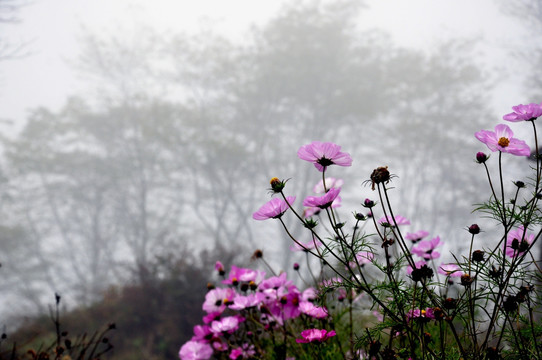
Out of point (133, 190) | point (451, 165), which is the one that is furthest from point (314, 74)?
point (133, 190)

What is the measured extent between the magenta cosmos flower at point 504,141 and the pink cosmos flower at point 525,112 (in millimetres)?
31

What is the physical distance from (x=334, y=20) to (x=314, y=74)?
2329 millimetres

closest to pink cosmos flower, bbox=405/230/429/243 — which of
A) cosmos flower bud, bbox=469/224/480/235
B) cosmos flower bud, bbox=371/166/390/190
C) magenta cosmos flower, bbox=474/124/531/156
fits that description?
cosmos flower bud, bbox=469/224/480/235

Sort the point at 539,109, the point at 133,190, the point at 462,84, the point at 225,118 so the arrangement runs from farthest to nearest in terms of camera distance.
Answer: the point at 133,190 < the point at 225,118 < the point at 462,84 < the point at 539,109

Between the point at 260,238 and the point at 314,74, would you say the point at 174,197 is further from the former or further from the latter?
the point at 314,74

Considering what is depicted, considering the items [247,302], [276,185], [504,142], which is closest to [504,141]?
[504,142]

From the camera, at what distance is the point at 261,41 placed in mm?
13969

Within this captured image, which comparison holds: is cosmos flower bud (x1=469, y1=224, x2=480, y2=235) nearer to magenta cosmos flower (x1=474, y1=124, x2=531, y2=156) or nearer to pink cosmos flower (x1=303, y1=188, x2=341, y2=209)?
magenta cosmos flower (x1=474, y1=124, x2=531, y2=156)

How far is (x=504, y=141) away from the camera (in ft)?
3.02

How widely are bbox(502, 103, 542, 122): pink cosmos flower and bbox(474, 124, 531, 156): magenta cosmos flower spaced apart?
0.10ft

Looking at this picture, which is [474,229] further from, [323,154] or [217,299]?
[217,299]

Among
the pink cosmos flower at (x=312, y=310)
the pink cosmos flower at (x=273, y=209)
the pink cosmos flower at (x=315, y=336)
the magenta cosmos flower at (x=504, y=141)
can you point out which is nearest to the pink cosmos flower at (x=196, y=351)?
the pink cosmos flower at (x=312, y=310)

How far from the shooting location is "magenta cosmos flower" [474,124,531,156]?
35.3 inches

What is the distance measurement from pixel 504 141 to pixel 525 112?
0.09 metres
